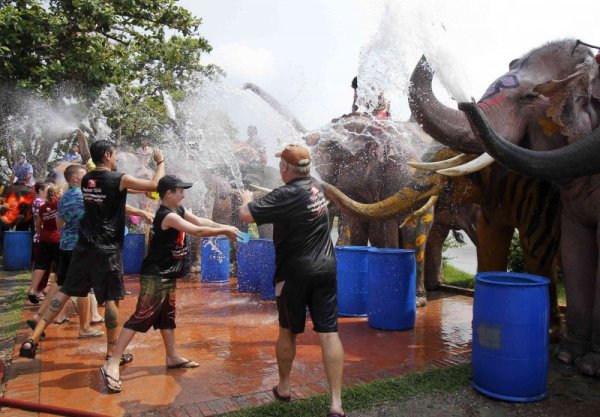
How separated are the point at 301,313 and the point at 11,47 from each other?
855 cm

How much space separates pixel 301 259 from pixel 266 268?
389cm

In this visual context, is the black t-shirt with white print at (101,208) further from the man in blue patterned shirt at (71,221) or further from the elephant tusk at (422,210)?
the elephant tusk at (422,210)

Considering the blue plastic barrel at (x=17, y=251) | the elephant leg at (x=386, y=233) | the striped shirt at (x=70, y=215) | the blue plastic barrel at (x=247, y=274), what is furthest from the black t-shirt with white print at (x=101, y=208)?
the blue plastic barrel at (x=17, y=251)

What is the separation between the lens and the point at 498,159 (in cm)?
393

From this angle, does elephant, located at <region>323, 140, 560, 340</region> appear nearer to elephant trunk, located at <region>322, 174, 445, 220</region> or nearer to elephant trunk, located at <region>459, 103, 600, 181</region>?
elephant trunk, located at <region>322, 174, 445, 220</region>

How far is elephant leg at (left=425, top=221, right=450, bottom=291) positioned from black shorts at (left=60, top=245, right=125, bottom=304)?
529cm

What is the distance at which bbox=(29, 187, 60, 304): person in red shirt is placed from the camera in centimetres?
653

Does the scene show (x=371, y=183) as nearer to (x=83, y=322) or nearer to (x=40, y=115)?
(x=83, y=322)

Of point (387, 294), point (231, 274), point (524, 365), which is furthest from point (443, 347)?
point (231, 274)

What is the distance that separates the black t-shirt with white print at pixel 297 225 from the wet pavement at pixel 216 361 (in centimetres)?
106

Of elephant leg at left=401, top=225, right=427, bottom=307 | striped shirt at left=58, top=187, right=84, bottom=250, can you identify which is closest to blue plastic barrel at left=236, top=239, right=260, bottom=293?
elephant leg at left=401, top=225, right=427, bottom=307

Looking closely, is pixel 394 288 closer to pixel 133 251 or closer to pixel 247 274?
pixel 247 274

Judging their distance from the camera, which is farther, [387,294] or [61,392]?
[387,294]

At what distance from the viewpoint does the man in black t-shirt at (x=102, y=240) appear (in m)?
4.46
